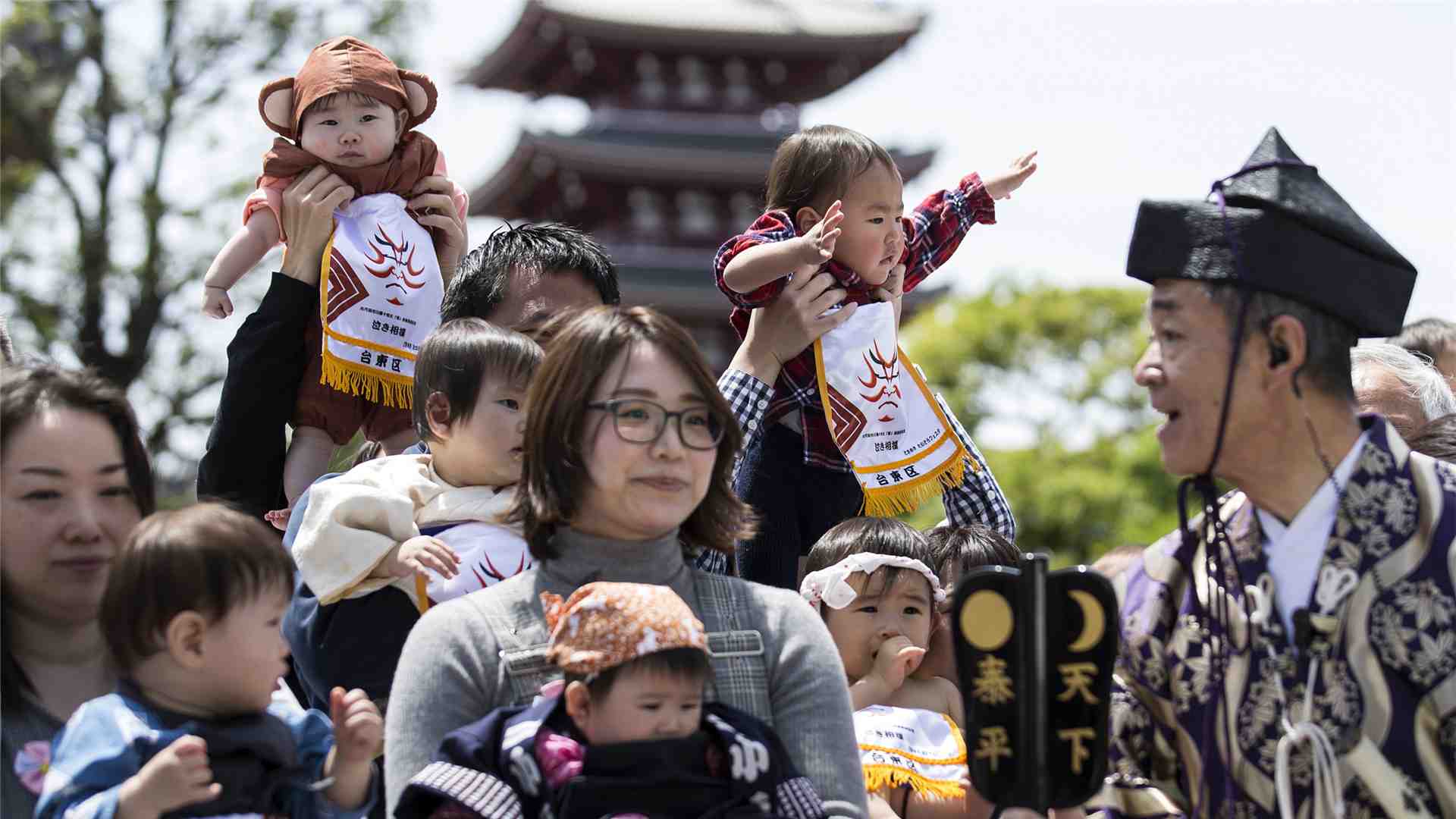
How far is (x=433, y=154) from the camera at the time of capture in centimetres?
484

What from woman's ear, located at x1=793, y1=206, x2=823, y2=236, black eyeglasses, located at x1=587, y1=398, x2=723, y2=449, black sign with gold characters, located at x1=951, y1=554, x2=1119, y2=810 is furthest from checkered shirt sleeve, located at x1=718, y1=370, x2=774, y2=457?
black sign with gold characters, located at x1=951, y1=554, x2=1119, y2=810

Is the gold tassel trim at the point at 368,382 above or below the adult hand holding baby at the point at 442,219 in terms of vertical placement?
below

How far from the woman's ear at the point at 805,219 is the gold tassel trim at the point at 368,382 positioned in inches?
41.5

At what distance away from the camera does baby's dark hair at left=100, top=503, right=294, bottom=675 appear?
2713 millimetres

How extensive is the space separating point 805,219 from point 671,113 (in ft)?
94.1

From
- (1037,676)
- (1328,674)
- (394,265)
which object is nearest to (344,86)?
(394,265)

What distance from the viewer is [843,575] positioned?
4145 mm

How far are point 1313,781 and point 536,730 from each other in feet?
3.99

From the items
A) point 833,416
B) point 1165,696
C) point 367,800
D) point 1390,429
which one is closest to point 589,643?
point 367,800

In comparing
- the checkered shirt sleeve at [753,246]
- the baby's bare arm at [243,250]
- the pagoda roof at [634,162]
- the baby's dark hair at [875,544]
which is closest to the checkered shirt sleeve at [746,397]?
the checkered shirt sleeve at [753,246]

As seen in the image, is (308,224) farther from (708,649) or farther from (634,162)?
(634,162)

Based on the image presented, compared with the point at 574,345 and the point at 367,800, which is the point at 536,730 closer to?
the point at 367,800

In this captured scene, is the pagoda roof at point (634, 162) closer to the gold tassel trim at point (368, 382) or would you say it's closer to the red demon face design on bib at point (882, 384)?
the gold tassel trim at point (368, 382)

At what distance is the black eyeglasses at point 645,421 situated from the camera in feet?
9.72
